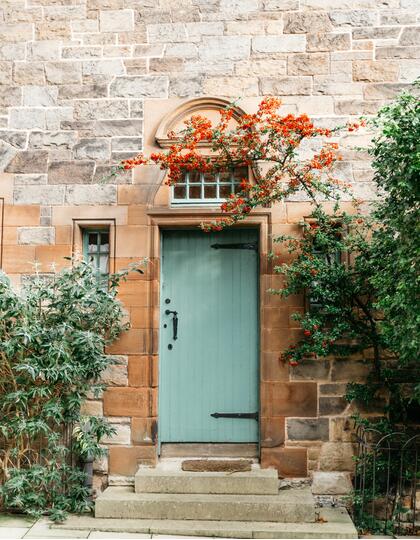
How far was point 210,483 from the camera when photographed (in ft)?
19.2

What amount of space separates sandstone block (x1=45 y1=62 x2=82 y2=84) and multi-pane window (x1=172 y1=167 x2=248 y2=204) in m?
1.50

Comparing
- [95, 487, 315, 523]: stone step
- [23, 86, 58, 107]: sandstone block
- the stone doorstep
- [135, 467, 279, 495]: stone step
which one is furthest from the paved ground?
[23, 86, 58, 107]: sandstone block

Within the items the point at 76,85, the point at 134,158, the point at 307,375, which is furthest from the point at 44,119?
the point at 307,375

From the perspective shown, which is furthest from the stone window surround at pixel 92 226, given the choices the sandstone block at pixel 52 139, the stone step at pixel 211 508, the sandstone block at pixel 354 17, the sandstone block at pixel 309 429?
the sandstone block at pixel 354 17

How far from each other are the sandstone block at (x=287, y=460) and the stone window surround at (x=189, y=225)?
0.21 meters

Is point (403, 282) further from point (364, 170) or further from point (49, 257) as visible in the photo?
point (49, 257)

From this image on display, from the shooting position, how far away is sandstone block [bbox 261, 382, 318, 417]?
624cm

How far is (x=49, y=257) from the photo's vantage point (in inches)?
258

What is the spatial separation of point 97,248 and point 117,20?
2330 millimetres

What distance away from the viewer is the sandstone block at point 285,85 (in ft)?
21.3

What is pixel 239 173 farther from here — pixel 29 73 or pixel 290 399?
pixel 29 73

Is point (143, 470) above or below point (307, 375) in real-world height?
below

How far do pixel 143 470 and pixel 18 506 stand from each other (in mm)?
1146

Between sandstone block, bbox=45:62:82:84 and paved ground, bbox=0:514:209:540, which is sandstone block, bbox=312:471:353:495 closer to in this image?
paved ground, bbox=0:514:209:540
